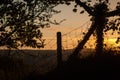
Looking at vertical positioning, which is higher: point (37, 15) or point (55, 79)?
point (37, 15)

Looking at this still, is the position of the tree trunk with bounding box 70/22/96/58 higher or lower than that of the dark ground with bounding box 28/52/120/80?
higher

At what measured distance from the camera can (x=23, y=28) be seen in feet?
45.0

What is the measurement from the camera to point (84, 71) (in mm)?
10633

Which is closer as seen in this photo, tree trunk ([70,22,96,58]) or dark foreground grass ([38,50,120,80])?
dark foreground grass ([38,50,120,80])

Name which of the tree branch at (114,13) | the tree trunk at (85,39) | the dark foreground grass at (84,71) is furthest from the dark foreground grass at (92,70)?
the tree branch at (114,13)

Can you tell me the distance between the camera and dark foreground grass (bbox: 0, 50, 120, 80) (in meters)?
10.4

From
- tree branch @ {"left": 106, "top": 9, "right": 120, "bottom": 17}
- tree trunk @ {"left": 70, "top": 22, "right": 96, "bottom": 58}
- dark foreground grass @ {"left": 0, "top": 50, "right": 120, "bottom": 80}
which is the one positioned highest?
tree branch @ {"left": 106, "top": 9, "right": 120, "bottom": 17}

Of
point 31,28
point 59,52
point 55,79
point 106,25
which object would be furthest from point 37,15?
point 55,79

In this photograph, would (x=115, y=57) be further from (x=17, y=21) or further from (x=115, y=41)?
(x=17, y=21)

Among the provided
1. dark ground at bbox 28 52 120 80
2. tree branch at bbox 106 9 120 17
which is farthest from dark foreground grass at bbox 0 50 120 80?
tree branch at bbox 106 9 120 17

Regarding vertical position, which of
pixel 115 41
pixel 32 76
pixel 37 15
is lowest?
pixel 32 76

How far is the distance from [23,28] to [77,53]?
2.17m

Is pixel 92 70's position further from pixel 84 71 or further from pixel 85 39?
pixel 85 39

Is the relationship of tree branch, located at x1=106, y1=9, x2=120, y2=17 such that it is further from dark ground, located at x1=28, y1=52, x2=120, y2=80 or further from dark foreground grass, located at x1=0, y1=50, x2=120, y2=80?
dark ground, located at x1=28, y1=52, x2=120, y2=80
